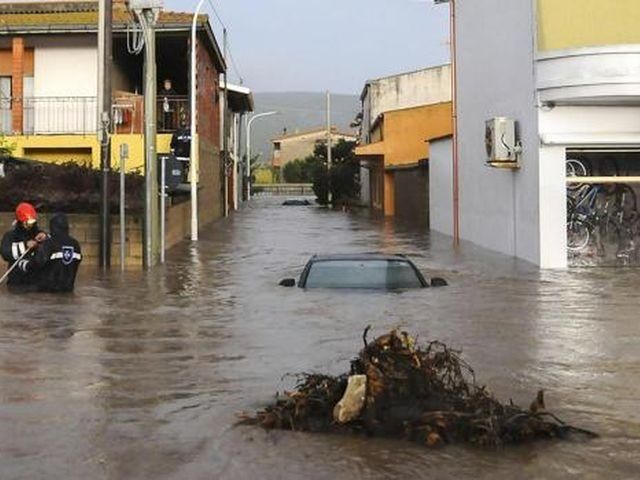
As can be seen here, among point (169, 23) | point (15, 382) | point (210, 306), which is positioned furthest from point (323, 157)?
point (15, 382)

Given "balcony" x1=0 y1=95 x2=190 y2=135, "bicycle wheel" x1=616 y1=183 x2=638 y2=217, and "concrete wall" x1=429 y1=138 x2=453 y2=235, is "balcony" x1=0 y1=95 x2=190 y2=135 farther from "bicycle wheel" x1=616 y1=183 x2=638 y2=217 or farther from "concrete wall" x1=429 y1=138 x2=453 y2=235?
"bicycle wheel" x1=616 y1=183 x2=638 y2=217

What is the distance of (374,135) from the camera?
5706 cm

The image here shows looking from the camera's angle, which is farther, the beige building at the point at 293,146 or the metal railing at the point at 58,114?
the beige building at the point at 293,146

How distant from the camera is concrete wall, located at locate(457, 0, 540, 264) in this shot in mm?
20016

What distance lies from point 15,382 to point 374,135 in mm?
49760

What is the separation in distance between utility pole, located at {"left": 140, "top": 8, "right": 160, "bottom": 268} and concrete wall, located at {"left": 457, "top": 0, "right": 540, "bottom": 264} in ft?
24.4

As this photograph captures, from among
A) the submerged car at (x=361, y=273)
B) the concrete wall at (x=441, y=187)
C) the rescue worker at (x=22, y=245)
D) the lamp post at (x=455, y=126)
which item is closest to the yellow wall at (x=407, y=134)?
the concrete wall at (x=441, y=187)

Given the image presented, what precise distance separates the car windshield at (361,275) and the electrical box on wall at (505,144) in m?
7.54

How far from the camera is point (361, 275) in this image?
13.9 metres

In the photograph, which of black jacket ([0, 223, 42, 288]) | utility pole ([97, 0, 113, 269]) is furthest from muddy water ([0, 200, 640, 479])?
utility pole ([97, 0, 113, 269])

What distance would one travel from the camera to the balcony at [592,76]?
704 inches

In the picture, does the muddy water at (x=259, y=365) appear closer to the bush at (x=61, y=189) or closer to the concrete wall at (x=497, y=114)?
the concrete wall at (x=497, y=114)

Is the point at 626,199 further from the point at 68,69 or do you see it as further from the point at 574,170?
the point at 68,69

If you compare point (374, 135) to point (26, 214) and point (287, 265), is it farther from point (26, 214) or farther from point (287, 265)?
point (26, 214)
